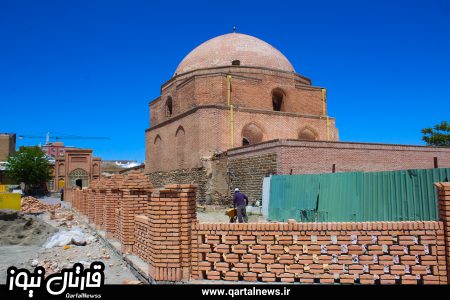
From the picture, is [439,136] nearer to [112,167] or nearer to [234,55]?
[234,55]

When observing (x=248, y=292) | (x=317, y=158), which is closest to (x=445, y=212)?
(x=248, y=292)

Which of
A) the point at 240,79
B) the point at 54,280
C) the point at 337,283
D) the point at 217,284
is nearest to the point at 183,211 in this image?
the point at 217,284

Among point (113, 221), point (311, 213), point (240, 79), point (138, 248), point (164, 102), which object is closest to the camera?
point (138, 248)

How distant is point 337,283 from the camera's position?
15.9 ft

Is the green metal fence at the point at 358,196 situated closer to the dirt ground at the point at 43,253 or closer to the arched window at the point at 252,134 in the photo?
the dirt ground at the point at 43,253

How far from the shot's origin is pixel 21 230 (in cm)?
1128

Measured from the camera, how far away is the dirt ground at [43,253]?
6363 mm

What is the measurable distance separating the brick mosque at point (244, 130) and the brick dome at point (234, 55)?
6 cm

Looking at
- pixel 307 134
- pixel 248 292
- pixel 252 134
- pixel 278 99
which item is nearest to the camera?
pixel 248 292

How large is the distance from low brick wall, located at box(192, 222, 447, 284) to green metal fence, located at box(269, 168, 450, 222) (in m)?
4.18

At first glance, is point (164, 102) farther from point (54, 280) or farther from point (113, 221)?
point (54, 280)

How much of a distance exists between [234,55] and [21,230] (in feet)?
54.7

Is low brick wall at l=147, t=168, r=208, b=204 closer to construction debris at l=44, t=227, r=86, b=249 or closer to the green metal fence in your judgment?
the green metal fence

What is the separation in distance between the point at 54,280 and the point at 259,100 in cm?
1857
